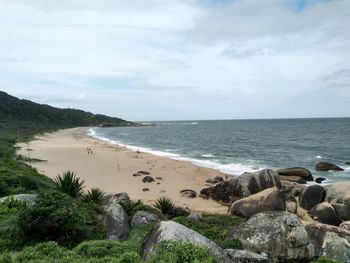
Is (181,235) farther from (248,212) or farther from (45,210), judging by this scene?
(248,212)

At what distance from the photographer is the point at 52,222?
30.0ft

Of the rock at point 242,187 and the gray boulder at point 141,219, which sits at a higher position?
the gray boulder at point 141,219

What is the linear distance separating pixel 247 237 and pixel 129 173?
22091 millimetres

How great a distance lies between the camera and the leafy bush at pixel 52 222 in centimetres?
910

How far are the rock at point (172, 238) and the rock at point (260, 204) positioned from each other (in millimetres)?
8969

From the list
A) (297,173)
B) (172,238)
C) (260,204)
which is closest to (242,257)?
(172,238)

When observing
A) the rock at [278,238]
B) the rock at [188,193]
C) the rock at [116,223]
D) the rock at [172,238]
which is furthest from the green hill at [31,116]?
the rock at [172,238]

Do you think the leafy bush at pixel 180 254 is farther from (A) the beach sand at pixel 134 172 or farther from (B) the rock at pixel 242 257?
(A) the beach sand at pixel 134 172

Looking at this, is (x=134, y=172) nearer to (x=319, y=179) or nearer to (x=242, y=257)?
(x=319, y=179)

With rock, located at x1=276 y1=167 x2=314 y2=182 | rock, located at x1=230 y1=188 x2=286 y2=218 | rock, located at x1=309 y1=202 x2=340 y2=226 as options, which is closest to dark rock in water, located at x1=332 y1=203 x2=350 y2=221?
rock, located at x1=309 y1=202 x2=340 y2=226

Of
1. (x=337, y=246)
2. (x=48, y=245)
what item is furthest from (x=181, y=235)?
(x=337, y=246)

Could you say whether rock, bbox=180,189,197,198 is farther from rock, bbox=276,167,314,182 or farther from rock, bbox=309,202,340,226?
rock, bbox=276,167,314,182

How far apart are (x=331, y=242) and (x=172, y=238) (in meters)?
7.00

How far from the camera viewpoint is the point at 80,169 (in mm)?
32812
